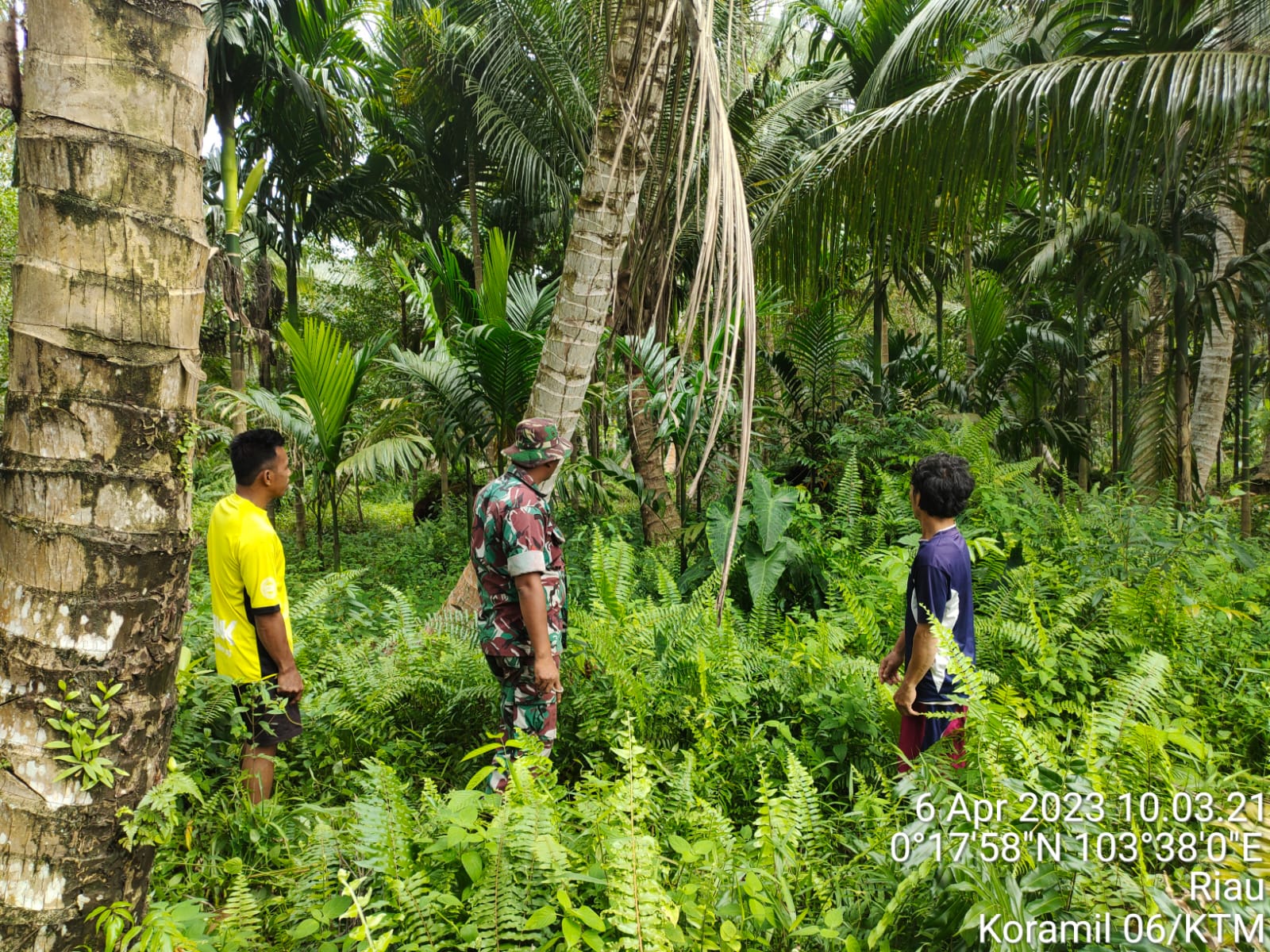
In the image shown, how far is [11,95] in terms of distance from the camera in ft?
4.91

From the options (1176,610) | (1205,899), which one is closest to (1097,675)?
(1176,610)

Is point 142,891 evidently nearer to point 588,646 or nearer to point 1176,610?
point 588,646

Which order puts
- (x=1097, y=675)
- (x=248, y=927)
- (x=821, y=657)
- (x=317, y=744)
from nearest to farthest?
(x=248, y=927)
(x=317, y=744)
(x=821, y=657)
(x=1097, y=675)

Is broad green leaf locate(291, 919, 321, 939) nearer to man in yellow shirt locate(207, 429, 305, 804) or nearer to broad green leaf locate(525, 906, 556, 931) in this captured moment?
broad green leaf locate(525, 906, 556, 931)

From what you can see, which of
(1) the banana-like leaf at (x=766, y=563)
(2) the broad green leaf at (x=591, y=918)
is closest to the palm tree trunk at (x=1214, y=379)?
(1) the banana-like leaf at (x=766, y=563)

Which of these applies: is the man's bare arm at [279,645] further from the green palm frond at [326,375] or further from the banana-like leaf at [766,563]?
the green palm frond at [326,375]

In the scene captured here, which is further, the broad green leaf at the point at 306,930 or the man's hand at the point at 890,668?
the man's hand at the point at 890,668

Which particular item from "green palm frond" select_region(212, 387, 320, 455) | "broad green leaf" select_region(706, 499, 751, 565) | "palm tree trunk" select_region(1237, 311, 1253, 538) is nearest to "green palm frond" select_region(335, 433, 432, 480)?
"green palm frond" select_region(212, 387, 320, 455)

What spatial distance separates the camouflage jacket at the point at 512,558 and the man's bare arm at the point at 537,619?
0.14 ft

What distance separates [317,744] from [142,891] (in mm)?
1711

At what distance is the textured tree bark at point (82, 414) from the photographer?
148 centimetres

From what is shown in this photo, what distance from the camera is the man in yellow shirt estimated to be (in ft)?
9.48

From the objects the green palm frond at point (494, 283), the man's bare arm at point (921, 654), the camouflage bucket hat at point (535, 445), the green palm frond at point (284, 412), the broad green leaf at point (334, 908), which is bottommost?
the broad green leaf at point (334, 908)

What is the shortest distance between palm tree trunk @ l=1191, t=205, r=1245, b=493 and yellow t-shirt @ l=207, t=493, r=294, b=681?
8.53 meters
